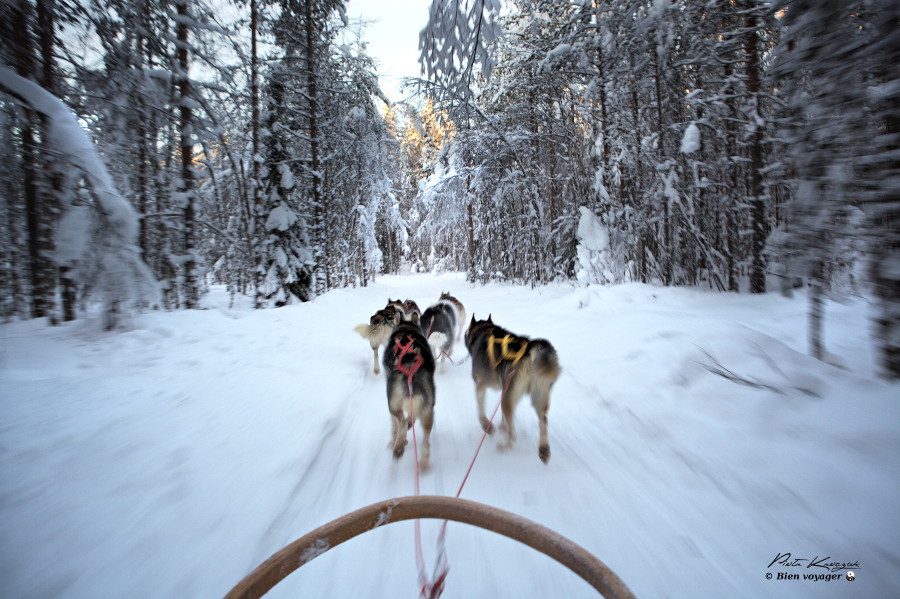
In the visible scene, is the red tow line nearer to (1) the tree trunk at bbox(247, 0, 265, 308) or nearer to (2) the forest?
(2) the forest

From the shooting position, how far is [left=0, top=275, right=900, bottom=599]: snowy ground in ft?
5.25

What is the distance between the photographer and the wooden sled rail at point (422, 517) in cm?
94

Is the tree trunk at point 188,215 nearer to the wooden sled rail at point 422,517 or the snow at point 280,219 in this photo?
the snow at point 280,219

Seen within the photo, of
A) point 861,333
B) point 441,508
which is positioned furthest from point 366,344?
point 861,333

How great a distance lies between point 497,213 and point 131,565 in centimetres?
1641

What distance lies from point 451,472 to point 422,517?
1562mm

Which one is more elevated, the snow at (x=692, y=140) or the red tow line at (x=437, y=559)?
the snow at (x=692, y=140)

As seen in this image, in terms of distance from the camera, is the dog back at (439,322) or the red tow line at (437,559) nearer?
the red tow line at (437,559)

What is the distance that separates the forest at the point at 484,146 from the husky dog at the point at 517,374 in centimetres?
245

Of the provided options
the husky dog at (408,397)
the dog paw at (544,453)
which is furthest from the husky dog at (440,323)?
the dog paw at (544,453)

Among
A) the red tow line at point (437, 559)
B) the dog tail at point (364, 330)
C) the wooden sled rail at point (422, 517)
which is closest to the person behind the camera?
the wooden sled rail at point (422, 517)

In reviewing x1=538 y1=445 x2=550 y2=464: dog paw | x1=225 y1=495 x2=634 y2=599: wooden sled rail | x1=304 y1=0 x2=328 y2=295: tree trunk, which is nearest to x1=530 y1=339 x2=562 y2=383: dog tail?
x1=538 y1=445 x2=550 y2=464: dog paw

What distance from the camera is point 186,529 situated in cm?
187

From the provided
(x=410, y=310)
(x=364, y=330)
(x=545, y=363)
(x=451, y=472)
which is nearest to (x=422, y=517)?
(x=451, y=472)
